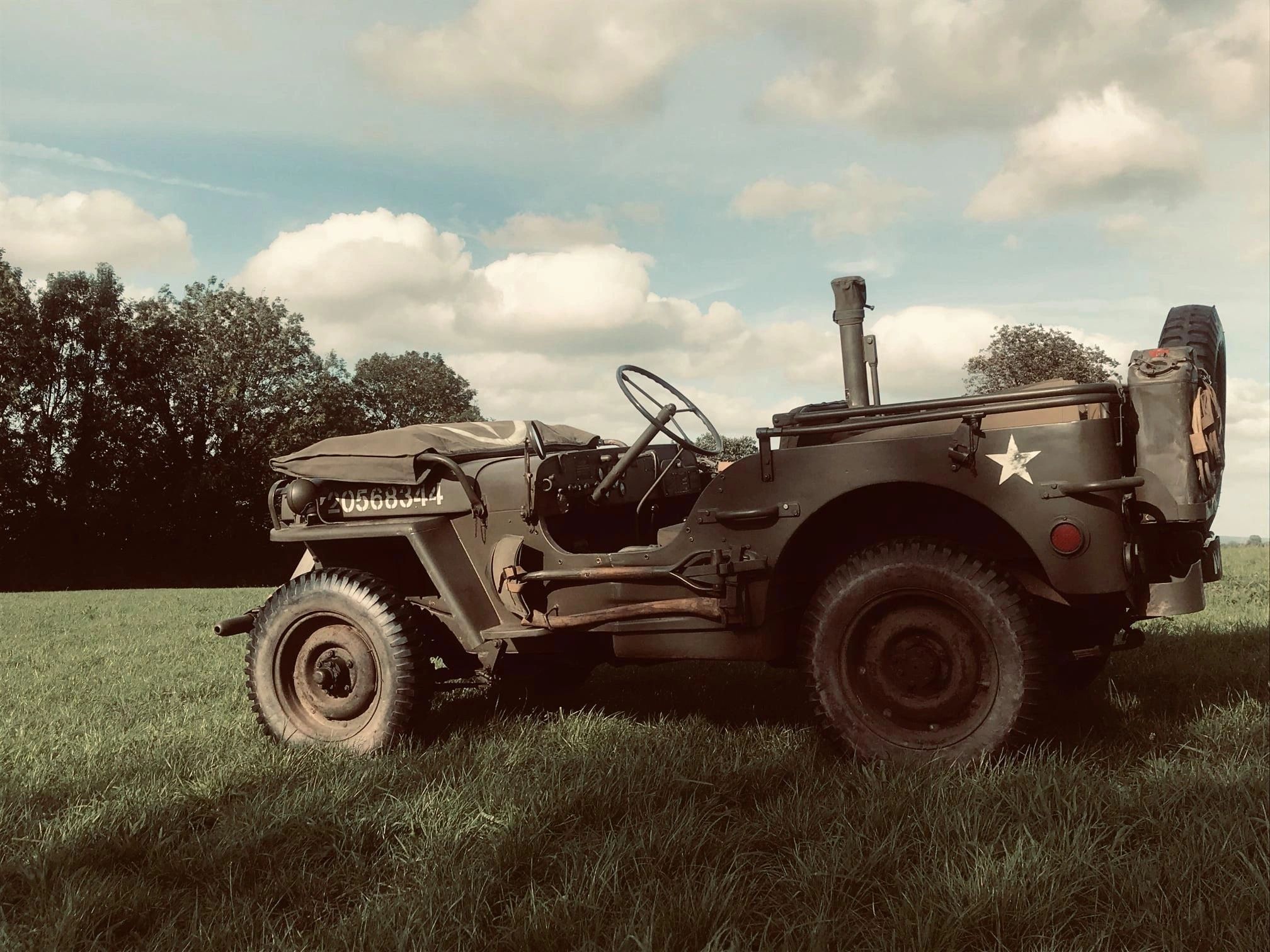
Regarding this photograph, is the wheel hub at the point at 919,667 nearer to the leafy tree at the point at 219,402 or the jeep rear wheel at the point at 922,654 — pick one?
the jeep rear wheel at the point at 922,654

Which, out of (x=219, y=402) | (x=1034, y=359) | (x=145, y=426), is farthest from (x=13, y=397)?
(x=1034, y=359)

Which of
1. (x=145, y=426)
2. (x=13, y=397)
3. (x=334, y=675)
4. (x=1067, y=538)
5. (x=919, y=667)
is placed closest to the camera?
(x=1067, y=538)

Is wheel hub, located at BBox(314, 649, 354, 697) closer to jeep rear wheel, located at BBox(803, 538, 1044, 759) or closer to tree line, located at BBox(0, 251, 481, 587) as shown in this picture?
jeep rear wheel, located at BBox(803, 538, 1044, 759)

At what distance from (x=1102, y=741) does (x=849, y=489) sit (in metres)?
1.45

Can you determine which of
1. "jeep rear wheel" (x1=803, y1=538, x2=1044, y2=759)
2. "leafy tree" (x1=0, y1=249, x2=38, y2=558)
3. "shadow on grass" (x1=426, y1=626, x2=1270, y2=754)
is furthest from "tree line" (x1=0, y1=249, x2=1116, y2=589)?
"jeep rear wheel" (x1=803, y1=538, x2=1044, y2=759)

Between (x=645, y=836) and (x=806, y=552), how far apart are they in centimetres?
147

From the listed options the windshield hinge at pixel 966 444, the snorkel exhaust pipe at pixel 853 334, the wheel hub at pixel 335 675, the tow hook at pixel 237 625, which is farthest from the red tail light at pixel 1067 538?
the tow hook at pixel 237 625

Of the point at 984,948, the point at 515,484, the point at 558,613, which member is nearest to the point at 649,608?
the point at 558,613

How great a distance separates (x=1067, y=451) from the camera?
11.6 ft

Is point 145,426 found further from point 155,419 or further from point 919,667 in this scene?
point 919,667

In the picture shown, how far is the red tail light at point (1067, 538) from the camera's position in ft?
11.5

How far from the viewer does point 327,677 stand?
15.5 feet

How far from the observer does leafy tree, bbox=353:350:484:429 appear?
126 feet

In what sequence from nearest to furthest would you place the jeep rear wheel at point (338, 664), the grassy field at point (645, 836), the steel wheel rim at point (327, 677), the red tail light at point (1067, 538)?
the grassy field at point (645, 836) → the red tail light at point (1067, 538) → the jeep rear wheel at point (338, 664) → the steel wheel rim at point (327, 677)
